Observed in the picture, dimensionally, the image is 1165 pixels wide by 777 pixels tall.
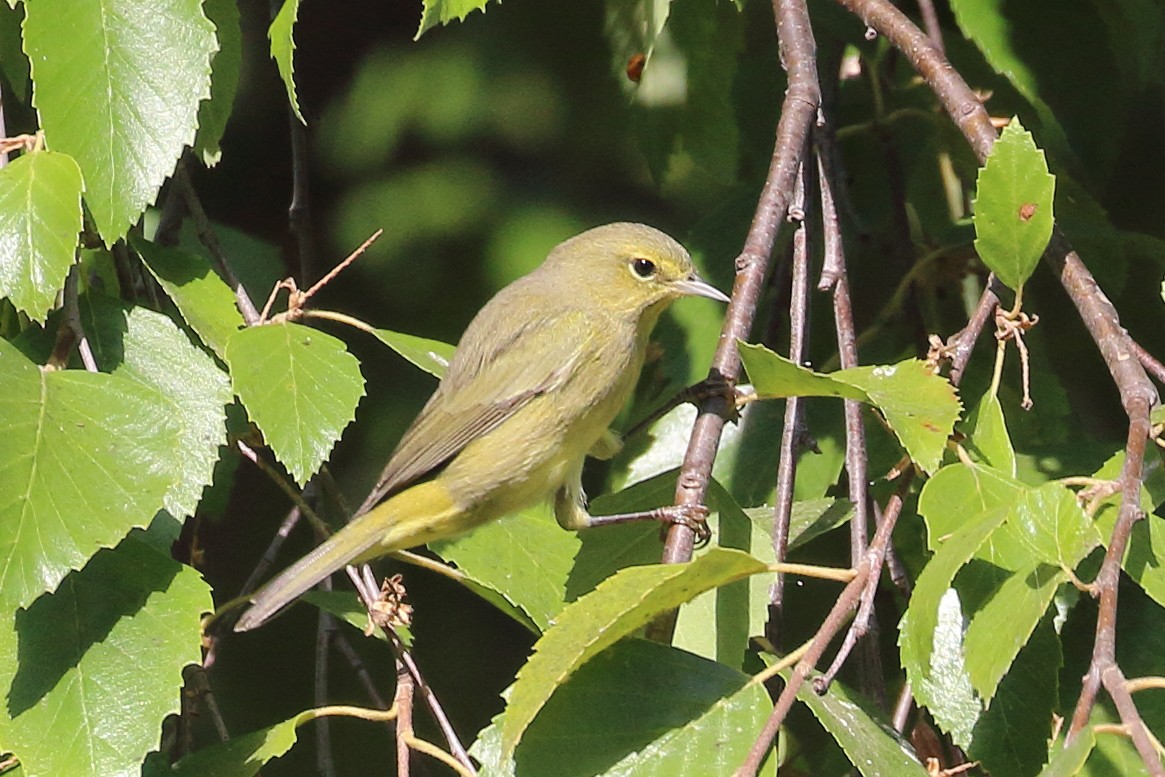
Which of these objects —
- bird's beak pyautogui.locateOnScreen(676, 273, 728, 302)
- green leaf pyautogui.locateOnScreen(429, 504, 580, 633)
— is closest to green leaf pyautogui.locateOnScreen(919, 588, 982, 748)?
green leaf pyautogui.locateOnScreen(429, 504, 580, 633)

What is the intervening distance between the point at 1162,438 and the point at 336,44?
3.52m

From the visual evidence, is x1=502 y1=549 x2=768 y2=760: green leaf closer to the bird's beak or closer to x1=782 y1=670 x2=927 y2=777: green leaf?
x1=782 y1=670 x2=927 y2=777: green leaf

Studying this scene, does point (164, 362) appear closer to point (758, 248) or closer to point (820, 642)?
point (758, 248)

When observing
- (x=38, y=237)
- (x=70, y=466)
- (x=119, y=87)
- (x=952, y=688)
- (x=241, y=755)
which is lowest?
(x=241, y=755)

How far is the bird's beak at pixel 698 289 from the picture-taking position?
3.08 metres

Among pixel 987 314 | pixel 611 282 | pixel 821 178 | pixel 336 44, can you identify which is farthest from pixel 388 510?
pixel 336 44

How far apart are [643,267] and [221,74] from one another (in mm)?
1063

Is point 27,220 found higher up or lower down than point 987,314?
higher up

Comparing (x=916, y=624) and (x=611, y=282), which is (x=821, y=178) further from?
(x=916, y=624)

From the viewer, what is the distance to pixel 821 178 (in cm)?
280

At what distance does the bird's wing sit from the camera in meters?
3.05

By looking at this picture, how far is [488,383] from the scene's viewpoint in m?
3.17

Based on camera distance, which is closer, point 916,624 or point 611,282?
point 916,624

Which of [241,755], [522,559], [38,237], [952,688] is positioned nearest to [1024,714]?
[952,688]
